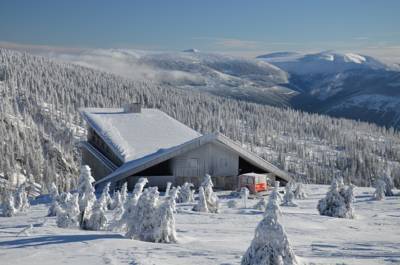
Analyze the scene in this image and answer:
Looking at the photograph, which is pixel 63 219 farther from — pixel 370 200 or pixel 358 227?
pixel 370 200

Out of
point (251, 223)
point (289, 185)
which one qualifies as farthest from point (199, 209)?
point (289, 185)

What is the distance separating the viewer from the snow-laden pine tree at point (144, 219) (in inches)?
558

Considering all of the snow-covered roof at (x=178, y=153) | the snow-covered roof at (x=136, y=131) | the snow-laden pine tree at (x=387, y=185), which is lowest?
the snow-laden pine tree at (x=387, y=185)

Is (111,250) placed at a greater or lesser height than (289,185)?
lesser

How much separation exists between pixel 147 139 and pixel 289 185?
14252mm

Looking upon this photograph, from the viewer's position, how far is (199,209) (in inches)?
869

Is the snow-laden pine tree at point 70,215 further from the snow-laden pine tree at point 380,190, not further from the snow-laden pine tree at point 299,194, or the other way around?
the snow-laden pine tree at point 380,190

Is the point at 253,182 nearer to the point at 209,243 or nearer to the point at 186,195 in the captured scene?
the point at 186,195

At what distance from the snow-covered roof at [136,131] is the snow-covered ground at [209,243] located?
550 inches

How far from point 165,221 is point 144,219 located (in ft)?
1.92

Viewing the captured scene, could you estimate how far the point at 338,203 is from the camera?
897 inches

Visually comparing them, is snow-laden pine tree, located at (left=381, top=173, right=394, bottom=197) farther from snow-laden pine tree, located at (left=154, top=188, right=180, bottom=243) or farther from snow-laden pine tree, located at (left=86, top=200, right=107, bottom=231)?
snow-laden pine tree, located at (left=154, top=188, right=180, bottom=243)

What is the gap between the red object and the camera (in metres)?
33.0

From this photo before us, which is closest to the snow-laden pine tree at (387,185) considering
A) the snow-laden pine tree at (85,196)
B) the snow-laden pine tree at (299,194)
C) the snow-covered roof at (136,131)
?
the snow-laden pine tree at (299,194)
